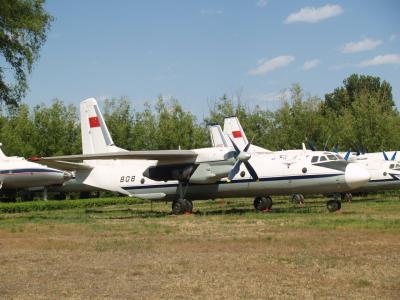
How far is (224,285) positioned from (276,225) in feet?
37.0

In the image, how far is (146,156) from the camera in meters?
27.9

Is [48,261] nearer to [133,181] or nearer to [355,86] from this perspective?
[133,181]

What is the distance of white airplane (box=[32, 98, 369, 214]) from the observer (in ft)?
89.5

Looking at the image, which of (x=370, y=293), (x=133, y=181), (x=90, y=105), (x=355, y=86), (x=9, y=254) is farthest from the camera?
(x=355, y=86)

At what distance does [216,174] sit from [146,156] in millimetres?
3372

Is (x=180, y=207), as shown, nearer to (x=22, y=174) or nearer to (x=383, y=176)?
(x=22, y=174)

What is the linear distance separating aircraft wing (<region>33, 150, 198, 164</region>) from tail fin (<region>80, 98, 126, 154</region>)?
5398 mm

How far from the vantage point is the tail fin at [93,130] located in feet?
112

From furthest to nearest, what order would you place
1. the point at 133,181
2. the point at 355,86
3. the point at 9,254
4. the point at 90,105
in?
the point at 355,86, the point at 90,105, the point at 133,181, the point at 9,254

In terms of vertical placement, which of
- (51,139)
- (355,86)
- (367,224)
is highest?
(355,86)

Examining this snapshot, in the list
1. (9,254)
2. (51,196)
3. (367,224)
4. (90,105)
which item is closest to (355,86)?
(51,196)

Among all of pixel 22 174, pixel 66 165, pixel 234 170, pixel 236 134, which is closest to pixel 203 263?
pixel 234 170

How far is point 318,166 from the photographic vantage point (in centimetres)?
2756

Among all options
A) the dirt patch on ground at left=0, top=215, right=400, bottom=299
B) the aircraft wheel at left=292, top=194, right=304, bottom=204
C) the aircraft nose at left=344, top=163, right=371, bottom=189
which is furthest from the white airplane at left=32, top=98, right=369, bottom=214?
the dirt patch on ground at left=0, top=215, right=400, bottom=299
